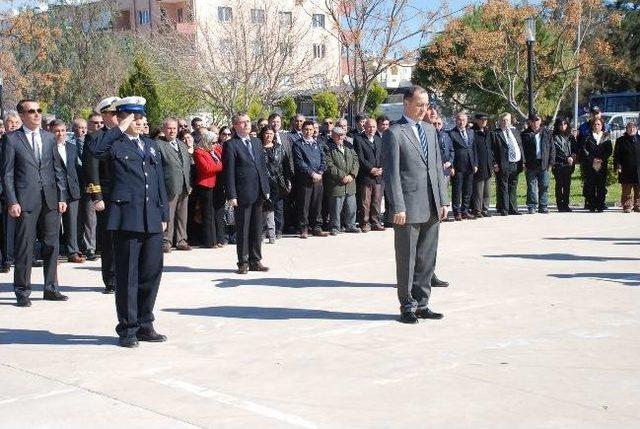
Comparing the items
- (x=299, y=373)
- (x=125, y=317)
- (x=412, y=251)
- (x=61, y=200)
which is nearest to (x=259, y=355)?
(x=299, y=373)

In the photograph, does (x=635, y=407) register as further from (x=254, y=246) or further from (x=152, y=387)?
(x=254, y=246)

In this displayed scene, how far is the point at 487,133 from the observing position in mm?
19344

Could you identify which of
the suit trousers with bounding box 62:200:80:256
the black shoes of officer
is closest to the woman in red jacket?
the suit trousers with bounding box 62:200:80:256

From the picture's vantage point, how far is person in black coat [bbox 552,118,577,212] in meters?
19.8

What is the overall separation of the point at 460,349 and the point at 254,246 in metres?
4.94

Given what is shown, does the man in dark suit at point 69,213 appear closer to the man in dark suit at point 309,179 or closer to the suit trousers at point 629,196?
the man in dark suit at point 309,179

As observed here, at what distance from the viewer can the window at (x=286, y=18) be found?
129ft

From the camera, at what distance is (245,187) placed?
40.7 feet

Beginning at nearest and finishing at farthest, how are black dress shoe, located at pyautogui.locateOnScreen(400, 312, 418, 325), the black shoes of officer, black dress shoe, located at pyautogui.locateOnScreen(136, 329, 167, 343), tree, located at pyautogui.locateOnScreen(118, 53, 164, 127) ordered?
black dress shoe, located at pyautogui.locateOnScreen(136, 329, 167, 343) → black dress shoe, located at pyautogui.locateOnScreen(400, 312, 418, 325) → the black shoes of officer → tree, located at pyautogui.locateOnScreen(118, 53, 164, 127)

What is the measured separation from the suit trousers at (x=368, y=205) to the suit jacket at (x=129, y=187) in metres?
8.61

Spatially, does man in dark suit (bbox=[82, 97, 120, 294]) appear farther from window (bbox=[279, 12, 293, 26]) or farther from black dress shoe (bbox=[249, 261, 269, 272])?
window (bbox=[279, 12, 293, 26])

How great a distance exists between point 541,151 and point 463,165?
1899 millimetres

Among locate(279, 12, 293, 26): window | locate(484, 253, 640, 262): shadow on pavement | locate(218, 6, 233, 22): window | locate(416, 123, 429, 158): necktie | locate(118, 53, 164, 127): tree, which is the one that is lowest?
locate(484, 253, 640, 262): shadow on pavement

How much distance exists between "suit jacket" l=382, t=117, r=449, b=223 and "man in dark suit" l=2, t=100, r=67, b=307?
12.7 ft
